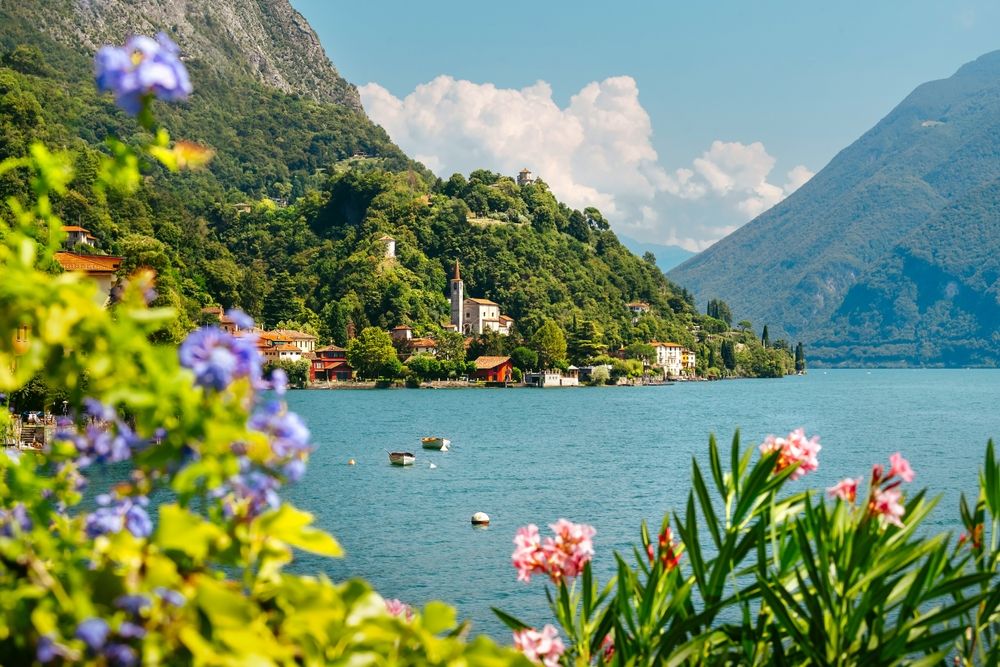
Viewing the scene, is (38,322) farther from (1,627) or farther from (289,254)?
(289,254)

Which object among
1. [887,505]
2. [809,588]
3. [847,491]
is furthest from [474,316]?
[887,505]

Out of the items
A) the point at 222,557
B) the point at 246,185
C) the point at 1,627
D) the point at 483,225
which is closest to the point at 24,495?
the point at 1,627

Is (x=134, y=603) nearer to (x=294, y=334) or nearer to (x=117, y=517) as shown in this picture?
(x=117, y=517)

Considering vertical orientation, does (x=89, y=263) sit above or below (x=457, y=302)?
below

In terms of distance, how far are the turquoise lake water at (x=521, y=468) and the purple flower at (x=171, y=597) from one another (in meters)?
10.4

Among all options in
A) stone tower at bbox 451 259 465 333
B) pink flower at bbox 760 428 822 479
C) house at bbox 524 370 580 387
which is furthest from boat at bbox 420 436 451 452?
stone tower at bbox 451 259 465 333

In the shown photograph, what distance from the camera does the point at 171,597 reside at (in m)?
1.80

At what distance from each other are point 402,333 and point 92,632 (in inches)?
4278

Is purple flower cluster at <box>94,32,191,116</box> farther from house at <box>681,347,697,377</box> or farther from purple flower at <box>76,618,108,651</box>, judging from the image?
house at <box>681,347,697,377</box>

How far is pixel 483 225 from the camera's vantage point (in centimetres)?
13662

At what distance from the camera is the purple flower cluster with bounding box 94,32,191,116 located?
194 centimetres

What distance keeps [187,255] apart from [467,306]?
109 feet

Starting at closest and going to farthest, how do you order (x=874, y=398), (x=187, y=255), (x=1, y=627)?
(x=1, y=627), (x=874, y=398), (x=187, y=255)

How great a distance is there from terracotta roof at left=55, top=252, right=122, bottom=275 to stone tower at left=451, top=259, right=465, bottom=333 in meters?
55.3
